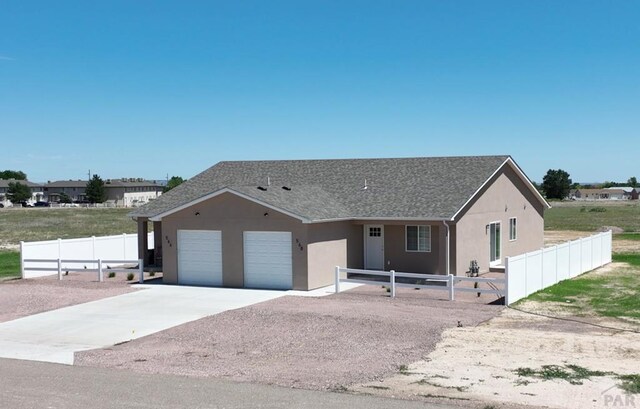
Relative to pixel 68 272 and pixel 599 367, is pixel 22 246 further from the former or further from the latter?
pixel 599 367

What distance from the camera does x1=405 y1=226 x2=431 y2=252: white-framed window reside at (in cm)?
2795

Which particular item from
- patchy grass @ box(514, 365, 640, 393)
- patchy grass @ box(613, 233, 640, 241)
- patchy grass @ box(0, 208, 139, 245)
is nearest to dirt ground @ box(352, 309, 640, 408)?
patchy grass @ box(514, 365, 640, 393)

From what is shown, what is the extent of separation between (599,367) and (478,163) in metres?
18.6

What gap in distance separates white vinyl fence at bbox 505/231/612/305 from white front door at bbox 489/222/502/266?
3480mm

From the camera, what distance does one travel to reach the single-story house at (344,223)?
25.5 metres

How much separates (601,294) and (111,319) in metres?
15.2

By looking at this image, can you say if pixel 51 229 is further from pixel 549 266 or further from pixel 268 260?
pixel 549 266

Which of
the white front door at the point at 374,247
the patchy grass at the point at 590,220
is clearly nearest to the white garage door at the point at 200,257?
the white front door at the point at 374,247

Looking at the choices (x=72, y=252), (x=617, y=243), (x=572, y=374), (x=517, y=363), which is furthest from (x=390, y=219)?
(x=617, y=243)

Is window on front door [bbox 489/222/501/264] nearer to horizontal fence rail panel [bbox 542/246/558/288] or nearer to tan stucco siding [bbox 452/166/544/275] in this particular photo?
tan stucco siding [bbox 452/166/544/275]

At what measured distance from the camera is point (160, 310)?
69.6 feet

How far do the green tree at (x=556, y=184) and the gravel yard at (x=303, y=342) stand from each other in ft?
536

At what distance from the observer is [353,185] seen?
31781 mm

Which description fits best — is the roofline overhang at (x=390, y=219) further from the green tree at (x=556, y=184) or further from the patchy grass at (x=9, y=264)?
the green tree at (x=556, y=184)
